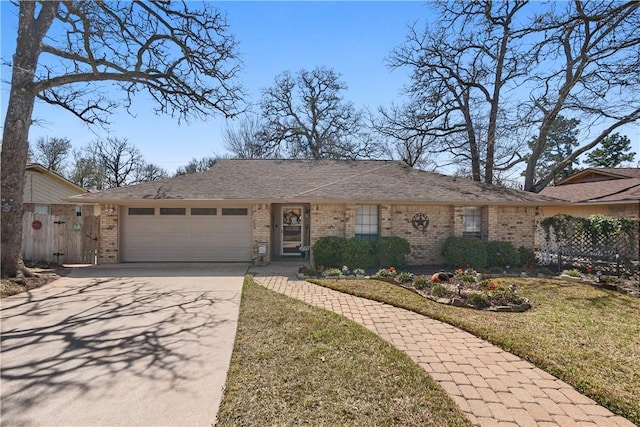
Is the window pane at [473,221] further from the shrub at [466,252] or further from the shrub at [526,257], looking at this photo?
the shrub at [526,257]

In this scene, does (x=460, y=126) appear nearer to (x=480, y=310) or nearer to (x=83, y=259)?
(x=480, y=310)

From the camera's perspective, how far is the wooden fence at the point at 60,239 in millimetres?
10266

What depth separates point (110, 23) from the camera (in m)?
9.70

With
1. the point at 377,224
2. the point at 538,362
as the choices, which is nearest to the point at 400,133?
the point at 377,224

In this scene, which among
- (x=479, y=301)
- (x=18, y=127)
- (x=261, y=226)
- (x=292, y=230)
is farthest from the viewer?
(x=292, y=230)

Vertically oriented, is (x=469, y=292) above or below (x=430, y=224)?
Answer: below

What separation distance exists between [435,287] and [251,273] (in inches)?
212

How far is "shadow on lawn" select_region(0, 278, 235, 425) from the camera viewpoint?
10.6 feet

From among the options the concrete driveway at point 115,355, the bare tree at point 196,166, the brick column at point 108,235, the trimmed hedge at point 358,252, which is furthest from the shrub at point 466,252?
the bare tree at point 196,166

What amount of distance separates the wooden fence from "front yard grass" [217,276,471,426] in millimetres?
9262

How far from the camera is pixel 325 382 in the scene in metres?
3.24

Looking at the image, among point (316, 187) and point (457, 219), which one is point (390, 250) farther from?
point (316, 187)

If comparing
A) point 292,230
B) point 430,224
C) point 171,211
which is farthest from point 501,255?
point 171,211

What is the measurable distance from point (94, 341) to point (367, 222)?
8.48 meters
